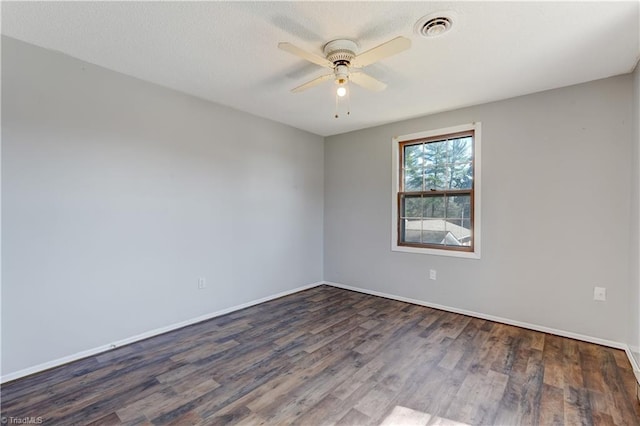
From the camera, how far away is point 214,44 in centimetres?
213

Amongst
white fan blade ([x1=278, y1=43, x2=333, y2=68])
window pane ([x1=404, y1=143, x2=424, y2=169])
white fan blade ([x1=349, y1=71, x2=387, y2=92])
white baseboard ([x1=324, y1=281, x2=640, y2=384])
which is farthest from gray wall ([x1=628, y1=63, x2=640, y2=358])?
white fan blade ([x1=278, y1=43, x2=333, y2=68])

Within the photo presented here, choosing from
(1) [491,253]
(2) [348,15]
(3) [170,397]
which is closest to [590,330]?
(1) [491,253]

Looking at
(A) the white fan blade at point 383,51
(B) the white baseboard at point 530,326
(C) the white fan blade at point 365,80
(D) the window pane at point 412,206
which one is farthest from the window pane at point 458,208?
(A) the white fan blade at point 383,51

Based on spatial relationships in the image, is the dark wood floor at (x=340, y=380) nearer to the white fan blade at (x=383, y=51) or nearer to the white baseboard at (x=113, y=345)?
the white baseboard at (x=113, y=345)

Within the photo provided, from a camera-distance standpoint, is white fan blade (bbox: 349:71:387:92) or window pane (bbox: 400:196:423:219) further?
window pane (bbox: 400:196:423:219)

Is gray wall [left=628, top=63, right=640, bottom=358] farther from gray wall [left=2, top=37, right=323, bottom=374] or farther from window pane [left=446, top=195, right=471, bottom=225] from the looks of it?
gray wall [left=2, top=37, right=323, bottom=374]

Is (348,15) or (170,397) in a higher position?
(348,15)

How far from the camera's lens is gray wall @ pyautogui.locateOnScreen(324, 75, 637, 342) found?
2570 millimetres

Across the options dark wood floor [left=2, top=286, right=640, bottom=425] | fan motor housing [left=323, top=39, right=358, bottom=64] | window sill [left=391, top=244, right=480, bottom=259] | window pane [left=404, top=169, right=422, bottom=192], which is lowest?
dark wood floor [left=2, top=286, right=640, bottom=425]

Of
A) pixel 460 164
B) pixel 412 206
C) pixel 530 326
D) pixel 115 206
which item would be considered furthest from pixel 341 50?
pixel 530 326

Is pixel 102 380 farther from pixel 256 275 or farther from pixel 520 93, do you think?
pixel 520 93

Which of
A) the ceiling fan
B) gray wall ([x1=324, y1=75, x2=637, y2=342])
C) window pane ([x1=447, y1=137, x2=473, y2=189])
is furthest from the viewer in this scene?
window pane ([x1=447, y1=137, x2=473, y2=189])

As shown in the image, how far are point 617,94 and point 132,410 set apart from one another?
4500mm

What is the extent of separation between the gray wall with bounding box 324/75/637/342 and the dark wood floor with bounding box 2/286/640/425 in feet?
1.20
